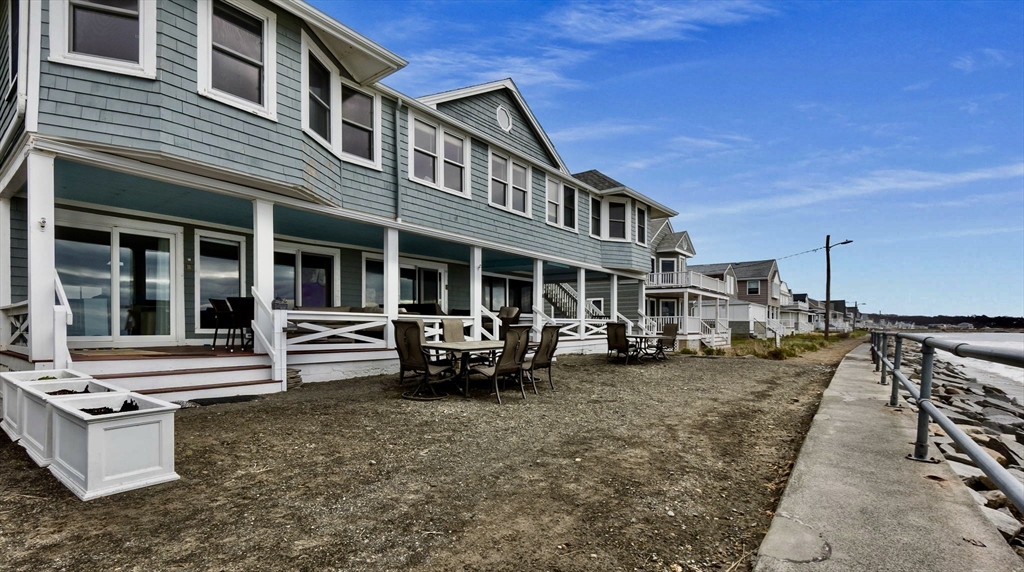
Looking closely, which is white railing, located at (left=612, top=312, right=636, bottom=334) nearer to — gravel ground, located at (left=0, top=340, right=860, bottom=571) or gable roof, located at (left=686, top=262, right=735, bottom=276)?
gravel ground, located at (left=0, top=340, right=860, bottom=571)

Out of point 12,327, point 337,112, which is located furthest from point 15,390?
point 337,112

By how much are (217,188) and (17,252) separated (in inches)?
137

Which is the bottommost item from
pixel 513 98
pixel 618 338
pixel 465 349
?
pixel 618 338

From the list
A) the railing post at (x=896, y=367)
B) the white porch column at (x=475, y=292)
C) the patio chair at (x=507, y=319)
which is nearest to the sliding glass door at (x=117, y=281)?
the white porch column at (x=475, y=292)

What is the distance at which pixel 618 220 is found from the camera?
17109 millimetres

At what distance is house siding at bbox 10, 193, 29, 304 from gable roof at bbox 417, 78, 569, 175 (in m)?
7.29

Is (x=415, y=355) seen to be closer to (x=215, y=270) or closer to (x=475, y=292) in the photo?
(x=475, y=292)

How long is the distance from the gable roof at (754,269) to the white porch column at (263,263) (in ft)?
151

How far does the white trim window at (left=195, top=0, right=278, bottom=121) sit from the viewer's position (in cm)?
616

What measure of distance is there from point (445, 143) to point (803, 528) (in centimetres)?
1028

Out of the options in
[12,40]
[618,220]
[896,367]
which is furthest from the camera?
[618,220]

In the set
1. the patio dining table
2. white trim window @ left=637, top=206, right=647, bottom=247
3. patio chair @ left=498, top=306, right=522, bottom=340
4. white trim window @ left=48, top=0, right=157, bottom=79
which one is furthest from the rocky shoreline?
white trim window @ left=637, top=206, right=647, bottom=247

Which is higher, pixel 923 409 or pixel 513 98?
pixel 513 98

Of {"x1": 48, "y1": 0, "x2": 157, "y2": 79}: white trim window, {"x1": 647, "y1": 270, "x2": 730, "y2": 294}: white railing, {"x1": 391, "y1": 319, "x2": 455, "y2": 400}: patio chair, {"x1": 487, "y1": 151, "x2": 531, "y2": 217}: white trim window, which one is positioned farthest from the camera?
{"x1": 647, "y1": 270, "x2": 730, "y2": 294}: white railing
